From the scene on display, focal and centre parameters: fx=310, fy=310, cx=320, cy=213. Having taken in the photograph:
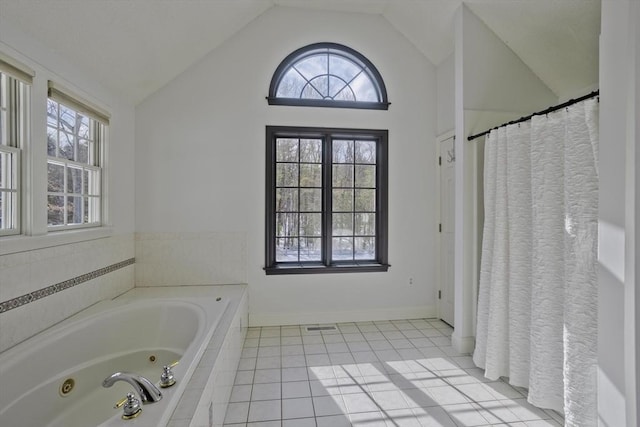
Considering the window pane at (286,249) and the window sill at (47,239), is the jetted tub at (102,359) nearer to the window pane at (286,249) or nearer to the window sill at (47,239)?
the window sill at (47,239)

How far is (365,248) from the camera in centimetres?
352

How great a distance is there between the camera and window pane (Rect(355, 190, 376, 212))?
11.4 feet

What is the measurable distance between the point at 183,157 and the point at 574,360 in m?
3.37

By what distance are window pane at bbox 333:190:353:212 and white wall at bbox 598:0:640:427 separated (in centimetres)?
224

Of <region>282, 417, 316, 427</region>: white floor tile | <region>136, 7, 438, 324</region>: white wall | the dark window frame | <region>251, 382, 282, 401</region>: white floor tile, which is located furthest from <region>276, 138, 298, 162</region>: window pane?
<region>282, 417, 316, 427</region>: white floor tile

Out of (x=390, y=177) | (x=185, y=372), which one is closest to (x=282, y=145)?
(x=390, y=177)

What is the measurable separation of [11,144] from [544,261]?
10.2ft

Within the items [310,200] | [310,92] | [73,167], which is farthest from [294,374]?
[310,92]

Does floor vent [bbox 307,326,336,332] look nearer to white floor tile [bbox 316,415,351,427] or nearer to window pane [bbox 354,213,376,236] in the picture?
window pane [bbox 354,213,376,236]

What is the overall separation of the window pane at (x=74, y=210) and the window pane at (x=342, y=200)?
2262 mm

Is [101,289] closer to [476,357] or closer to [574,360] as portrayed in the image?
[476,357]

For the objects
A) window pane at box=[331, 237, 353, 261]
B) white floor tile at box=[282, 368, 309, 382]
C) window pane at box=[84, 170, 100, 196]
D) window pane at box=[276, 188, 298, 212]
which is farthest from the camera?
window pane at box=[331, 237, 353, 261]

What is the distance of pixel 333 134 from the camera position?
3379 mm

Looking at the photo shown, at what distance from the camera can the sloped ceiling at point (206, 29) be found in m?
1.87
